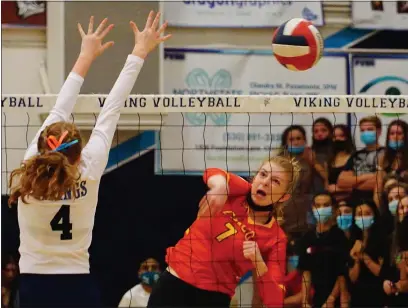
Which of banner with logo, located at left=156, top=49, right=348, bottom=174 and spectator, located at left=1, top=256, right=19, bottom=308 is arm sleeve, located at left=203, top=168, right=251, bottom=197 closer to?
spectator, located at left=1, top=256, right=19, bottom=308

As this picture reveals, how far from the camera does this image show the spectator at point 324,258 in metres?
7.59

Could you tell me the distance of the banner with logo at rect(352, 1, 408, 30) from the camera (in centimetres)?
936

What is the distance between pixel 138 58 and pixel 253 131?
14.1 ft

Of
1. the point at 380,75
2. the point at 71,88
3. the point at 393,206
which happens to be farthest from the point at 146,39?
the point at 380,75

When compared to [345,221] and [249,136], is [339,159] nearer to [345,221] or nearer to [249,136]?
[345,221]

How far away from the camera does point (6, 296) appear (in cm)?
749

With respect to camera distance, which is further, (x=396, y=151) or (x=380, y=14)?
(x=380, y=14)

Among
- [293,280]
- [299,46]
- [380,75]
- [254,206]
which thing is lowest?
[293,280]

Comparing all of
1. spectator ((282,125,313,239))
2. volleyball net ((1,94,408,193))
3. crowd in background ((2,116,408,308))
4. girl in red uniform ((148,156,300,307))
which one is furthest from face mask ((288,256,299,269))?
girl in red uniform ((148,156,300,307))

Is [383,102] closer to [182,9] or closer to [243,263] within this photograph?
[243,263]

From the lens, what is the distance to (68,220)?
464 cm

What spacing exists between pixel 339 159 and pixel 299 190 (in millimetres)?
474

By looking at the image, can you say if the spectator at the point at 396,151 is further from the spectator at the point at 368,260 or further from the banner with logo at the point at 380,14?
the banner with logo at the point at 380,14

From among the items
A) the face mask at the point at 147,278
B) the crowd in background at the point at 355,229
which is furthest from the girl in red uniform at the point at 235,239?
the face mask at the point at 147,278
